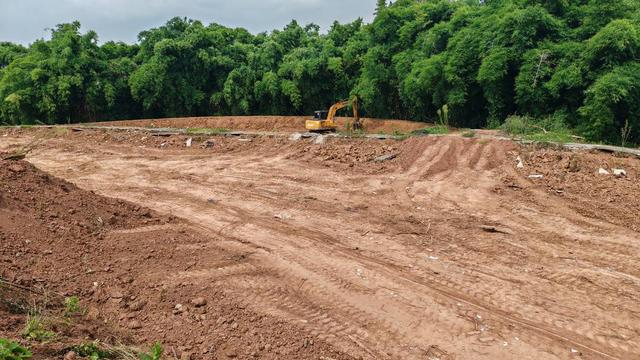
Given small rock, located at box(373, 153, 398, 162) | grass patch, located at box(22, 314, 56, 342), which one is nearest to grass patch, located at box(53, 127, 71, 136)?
small rock, located at box(373, 153, 398, 162)

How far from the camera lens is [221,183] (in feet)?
36.7

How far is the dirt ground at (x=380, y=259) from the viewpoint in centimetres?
446

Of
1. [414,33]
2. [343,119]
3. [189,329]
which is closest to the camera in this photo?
[189,329]

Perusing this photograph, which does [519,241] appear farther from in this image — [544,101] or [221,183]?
[544,101]

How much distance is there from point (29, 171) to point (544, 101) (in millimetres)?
14886

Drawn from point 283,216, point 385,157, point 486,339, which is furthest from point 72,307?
point 385,157

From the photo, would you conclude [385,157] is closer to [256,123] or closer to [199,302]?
[199,302]

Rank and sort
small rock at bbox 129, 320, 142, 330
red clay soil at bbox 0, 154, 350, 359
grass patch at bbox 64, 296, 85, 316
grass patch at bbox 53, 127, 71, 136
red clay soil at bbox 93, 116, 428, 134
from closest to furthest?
red clay soil at bbox 0, 154, 350, 359 < grass patch at bbox 64, 296, 85, 316 < small rock at bbox 129, 320, 142, 330 < grass patch at bbox 53, 127, 71, 136 < red clay soil at bbox 93, 116, 428, 134

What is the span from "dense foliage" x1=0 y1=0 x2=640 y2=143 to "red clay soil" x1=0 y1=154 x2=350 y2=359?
11346mm

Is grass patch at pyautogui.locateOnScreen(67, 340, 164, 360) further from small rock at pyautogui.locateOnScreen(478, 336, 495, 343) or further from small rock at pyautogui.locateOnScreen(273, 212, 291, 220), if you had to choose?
small rock at pyautogui.locateOnScreen(273, 212, 291, 220)

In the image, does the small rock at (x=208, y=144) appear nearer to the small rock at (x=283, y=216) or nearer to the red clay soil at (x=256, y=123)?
the red clay soil at (x=256, y=123)

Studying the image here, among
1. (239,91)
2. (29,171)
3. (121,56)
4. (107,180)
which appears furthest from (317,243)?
(121,56)

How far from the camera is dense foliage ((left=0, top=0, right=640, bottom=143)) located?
44.8 ft

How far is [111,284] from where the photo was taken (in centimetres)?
508
